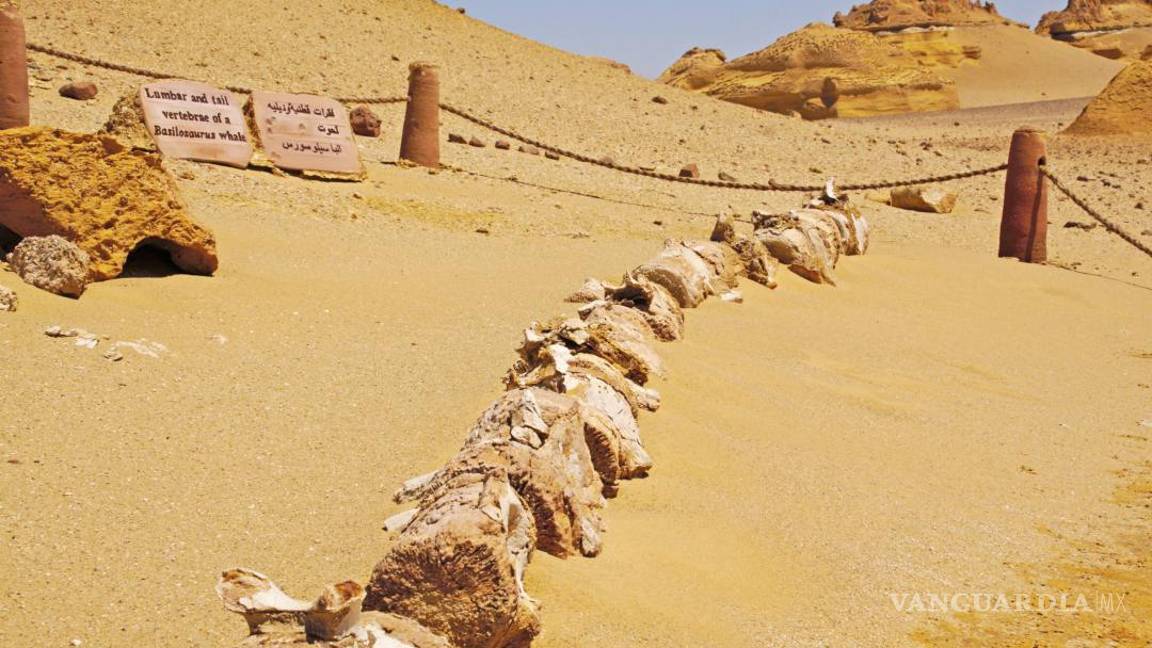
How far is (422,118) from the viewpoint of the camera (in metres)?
12.8

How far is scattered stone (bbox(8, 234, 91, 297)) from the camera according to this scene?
5836 mm

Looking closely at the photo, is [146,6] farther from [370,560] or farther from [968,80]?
[968,80]

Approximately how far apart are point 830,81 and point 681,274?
107ft

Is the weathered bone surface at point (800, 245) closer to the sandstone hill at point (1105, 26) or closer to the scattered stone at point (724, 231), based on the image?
the scattered stone at point (724, 231)

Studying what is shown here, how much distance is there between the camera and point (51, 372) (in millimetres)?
4766

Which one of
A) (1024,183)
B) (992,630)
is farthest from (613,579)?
(1024,183)

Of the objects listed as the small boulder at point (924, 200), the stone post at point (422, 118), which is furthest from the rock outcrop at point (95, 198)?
the small boulder at point (924, 200)

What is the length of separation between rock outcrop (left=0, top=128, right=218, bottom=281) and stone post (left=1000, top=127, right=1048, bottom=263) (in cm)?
790

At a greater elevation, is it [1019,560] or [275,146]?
[275,146]

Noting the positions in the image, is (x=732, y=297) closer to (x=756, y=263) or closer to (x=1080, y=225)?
(x=756, y=263)

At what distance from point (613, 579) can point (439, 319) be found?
3.24m

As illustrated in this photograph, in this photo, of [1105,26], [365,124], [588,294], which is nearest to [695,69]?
[1105,26]

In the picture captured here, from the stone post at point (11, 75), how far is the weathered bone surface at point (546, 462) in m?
6.64

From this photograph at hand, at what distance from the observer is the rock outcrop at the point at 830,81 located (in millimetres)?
38562
